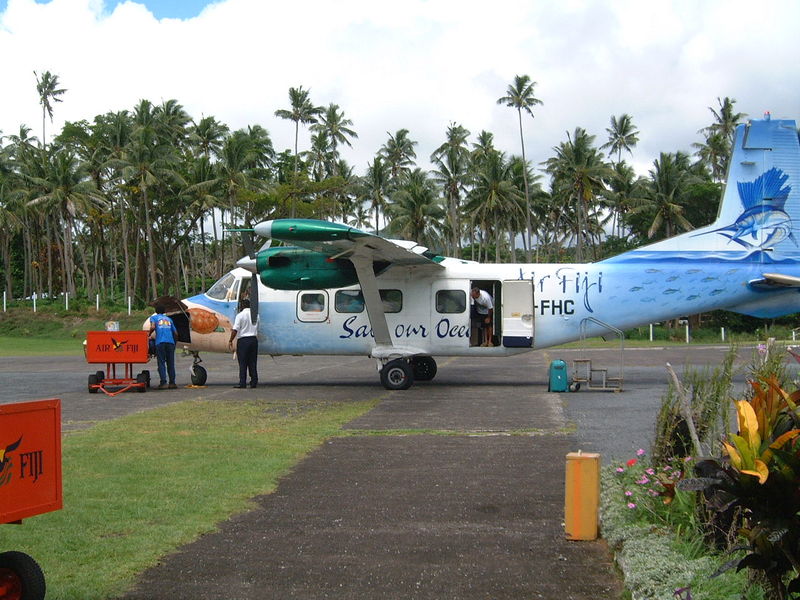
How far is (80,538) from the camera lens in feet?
21.1

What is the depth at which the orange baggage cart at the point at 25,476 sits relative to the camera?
448 centimetres

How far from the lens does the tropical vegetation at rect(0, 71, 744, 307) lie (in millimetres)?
62250

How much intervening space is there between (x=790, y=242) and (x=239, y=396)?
12242 millimetres

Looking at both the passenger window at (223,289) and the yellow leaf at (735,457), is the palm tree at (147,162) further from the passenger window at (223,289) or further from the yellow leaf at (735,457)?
the yellow leaf at (735,457)

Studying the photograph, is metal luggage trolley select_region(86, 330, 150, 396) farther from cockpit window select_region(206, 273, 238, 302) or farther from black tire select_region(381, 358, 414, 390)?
black tire select_region(381, 358, 414, 390)

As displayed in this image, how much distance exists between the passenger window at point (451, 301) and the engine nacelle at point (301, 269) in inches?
77.8

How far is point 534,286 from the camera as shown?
17.9m

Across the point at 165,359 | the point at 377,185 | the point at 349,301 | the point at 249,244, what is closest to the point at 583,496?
the point at 349,301

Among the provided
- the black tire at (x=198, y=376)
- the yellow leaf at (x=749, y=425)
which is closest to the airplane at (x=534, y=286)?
the black tire at (x=198, y=376)

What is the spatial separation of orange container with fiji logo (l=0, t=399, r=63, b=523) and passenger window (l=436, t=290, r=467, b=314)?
536 inches

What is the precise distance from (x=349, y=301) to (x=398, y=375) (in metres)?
2.07

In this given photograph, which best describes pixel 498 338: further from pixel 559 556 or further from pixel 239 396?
pixel 559 556

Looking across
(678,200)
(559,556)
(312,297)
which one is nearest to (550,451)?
(559,556)

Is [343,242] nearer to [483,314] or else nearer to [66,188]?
[483,314]
